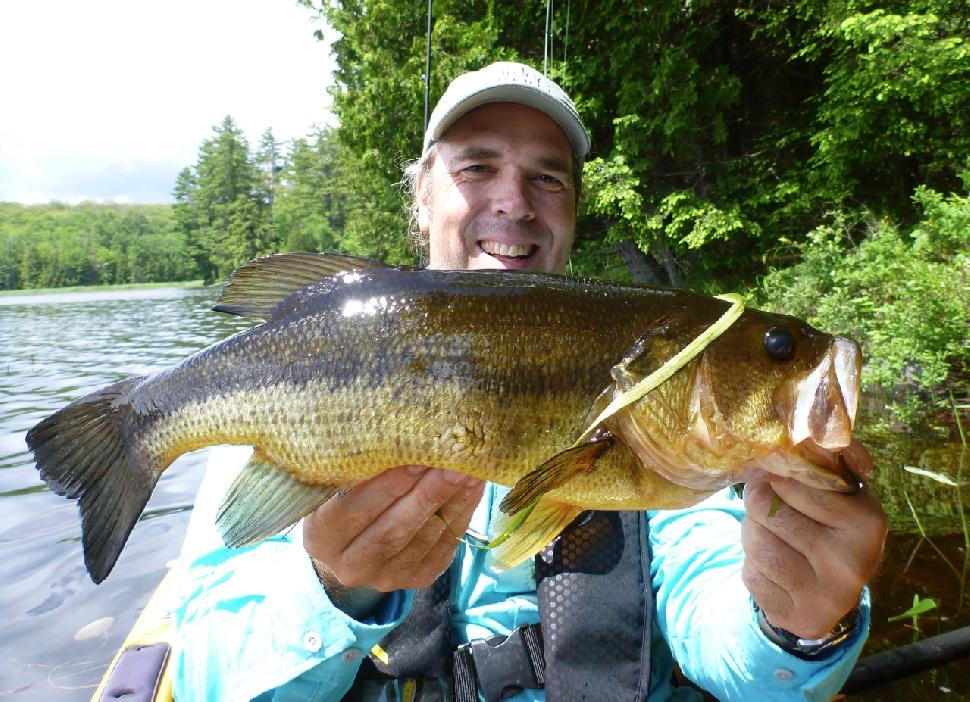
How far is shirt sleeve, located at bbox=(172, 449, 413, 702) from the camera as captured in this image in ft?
6.26

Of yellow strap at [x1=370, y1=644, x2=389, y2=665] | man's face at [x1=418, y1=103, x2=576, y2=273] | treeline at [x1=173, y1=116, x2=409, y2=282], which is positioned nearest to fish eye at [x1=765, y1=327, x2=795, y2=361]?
yellow strap at [x1=370, y1=644, x2=389, y2=665]

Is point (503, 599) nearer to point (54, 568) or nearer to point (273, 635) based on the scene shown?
point (273, 635)

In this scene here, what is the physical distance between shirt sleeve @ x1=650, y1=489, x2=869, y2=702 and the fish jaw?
2.32 ft

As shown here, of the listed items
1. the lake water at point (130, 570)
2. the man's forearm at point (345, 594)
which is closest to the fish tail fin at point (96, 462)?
the man's forearm at point (345, 594)

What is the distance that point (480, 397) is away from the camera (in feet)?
5.06

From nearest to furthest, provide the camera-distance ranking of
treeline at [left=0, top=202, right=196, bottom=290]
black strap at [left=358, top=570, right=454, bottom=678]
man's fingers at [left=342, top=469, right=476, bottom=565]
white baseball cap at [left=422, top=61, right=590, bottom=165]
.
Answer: man's fingers at [left=342, top=469, right=476, bottom=565] → black strap at [left=358, top=570, right=454, bottom=678] → white baseball cap at [left=422, top=61, right=590, bottom=165] → treeline at [left=0, top=202, right=196, bottom=290]

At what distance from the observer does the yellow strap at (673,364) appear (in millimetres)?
1432

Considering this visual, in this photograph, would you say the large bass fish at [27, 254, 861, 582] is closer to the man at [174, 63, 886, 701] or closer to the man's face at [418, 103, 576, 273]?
the man at [174, 63, 886, 701]

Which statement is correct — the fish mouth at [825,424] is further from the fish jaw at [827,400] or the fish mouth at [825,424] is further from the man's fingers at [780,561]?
the man's fingers at [780,561]

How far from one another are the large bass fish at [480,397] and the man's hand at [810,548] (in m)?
0.07

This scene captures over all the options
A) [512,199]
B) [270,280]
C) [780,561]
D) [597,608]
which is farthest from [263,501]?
[512,199]

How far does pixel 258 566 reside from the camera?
2.14 metres

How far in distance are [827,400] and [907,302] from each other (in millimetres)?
6362

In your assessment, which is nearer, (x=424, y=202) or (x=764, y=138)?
(x=424, y=202)
